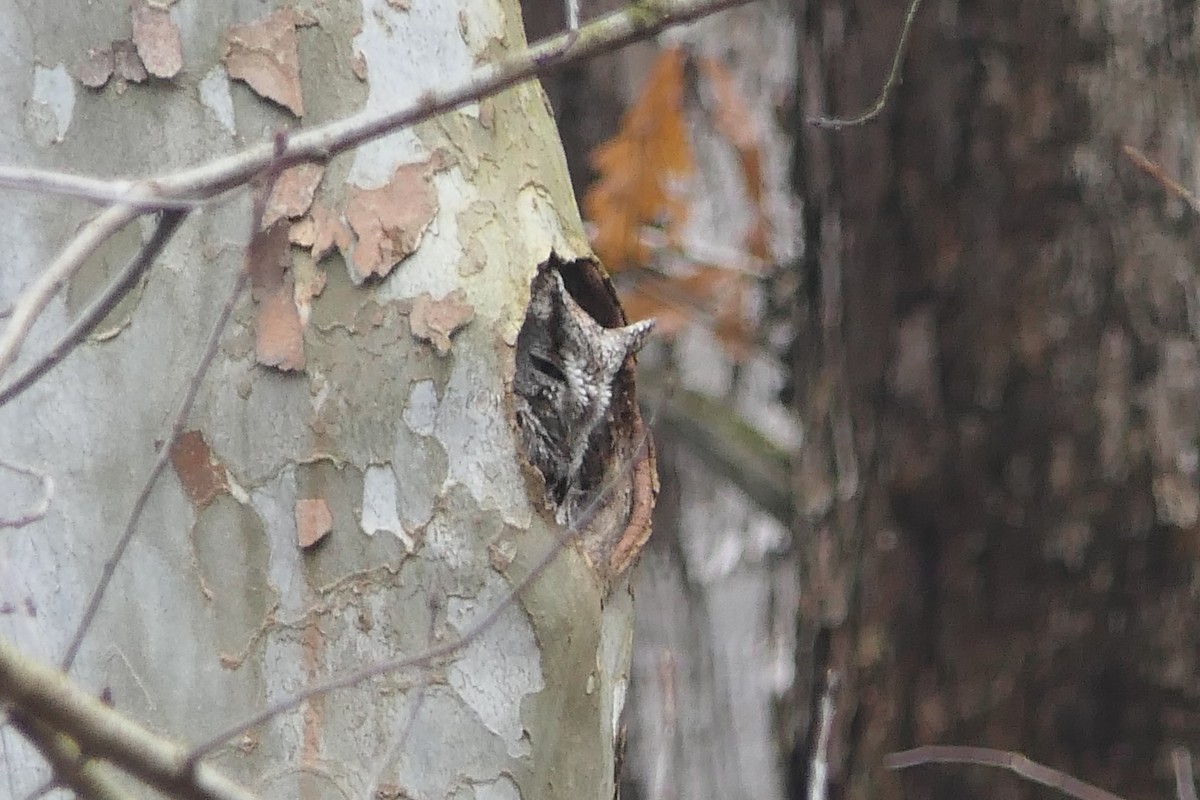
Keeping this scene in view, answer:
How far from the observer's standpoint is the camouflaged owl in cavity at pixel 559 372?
117cm

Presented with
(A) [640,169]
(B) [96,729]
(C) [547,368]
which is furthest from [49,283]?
(A) [640,169]

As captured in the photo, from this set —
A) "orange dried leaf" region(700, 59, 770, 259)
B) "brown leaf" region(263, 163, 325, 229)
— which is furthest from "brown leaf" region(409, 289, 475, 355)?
"orange dried leaf" region(700, 59, 770, 259)

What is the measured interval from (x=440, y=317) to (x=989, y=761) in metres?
0.95

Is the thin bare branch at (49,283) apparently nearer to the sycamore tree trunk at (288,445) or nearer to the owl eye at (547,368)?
the sycamore tree trunk at (288,445)

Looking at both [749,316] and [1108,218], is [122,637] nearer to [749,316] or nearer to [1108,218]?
[1108,218]

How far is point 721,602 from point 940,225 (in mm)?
2067

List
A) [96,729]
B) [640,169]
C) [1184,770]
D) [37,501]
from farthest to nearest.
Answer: [640,169]
[1184,770]
[37,501]
[96,729]

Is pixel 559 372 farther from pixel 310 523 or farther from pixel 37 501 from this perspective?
pixel 37 501

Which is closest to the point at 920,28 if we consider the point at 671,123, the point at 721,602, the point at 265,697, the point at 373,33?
the point at 671,123

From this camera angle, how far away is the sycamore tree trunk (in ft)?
3.30

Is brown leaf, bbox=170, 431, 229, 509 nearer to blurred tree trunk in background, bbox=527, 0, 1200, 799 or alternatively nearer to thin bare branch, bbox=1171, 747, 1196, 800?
blurred tree trunk in background, bbox=527, 0, 1200, 799

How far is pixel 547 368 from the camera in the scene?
1.17 metres

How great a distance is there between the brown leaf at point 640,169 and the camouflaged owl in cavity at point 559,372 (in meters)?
1.32

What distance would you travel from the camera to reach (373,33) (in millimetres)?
1102
